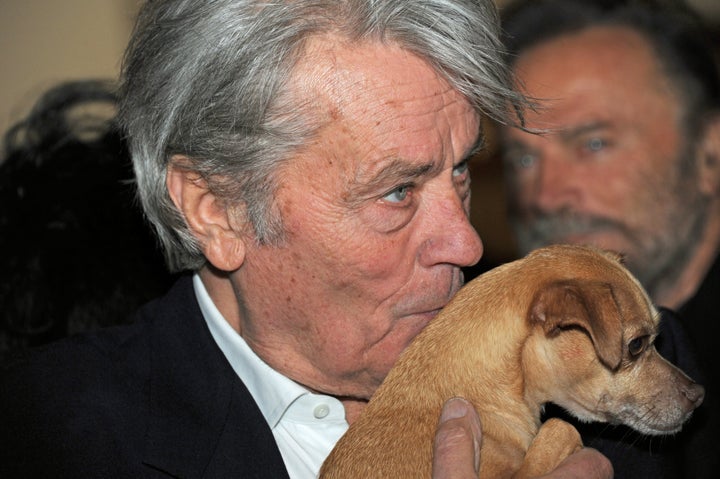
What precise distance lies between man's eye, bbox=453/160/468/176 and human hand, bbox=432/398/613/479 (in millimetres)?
573

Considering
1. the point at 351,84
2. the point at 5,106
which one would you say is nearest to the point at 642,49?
the point at 351,84

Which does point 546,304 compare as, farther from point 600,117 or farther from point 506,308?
point 600,117

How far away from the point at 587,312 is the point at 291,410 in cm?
80

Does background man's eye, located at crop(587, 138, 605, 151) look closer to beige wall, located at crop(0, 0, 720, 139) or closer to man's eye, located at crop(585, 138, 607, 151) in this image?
man's eye, located at crop(585, 138, 607, 151)

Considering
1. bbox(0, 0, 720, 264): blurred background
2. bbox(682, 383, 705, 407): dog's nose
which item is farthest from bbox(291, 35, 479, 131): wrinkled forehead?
bbox(0, 0, 720, 264): blurred background

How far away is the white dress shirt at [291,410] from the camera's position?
2406 mm

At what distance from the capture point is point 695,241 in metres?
4.68

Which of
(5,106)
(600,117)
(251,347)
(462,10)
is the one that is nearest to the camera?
(462,10)

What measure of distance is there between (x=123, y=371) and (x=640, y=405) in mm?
1356

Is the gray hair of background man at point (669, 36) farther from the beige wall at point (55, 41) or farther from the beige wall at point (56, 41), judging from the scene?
the beige wall at point (55, 41)

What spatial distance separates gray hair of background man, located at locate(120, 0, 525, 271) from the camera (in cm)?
221

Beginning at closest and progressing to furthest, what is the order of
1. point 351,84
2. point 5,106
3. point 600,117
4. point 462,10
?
point 351,84 → point 462,10 → point 600,117 → point 5,106

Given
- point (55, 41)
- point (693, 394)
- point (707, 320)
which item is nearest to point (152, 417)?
point (693, 394)

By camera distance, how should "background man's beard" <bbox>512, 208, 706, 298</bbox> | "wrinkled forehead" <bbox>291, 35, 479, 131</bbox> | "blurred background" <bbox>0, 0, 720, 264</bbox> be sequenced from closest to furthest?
"wrinkled forehead" <bbox>291, 35, 479, 131</bbox> → "background man's beard" <bbox>512, 208, 706, 298</bbox> → "blurred background" <bbox>0, 0, 720, 264</bbox>
